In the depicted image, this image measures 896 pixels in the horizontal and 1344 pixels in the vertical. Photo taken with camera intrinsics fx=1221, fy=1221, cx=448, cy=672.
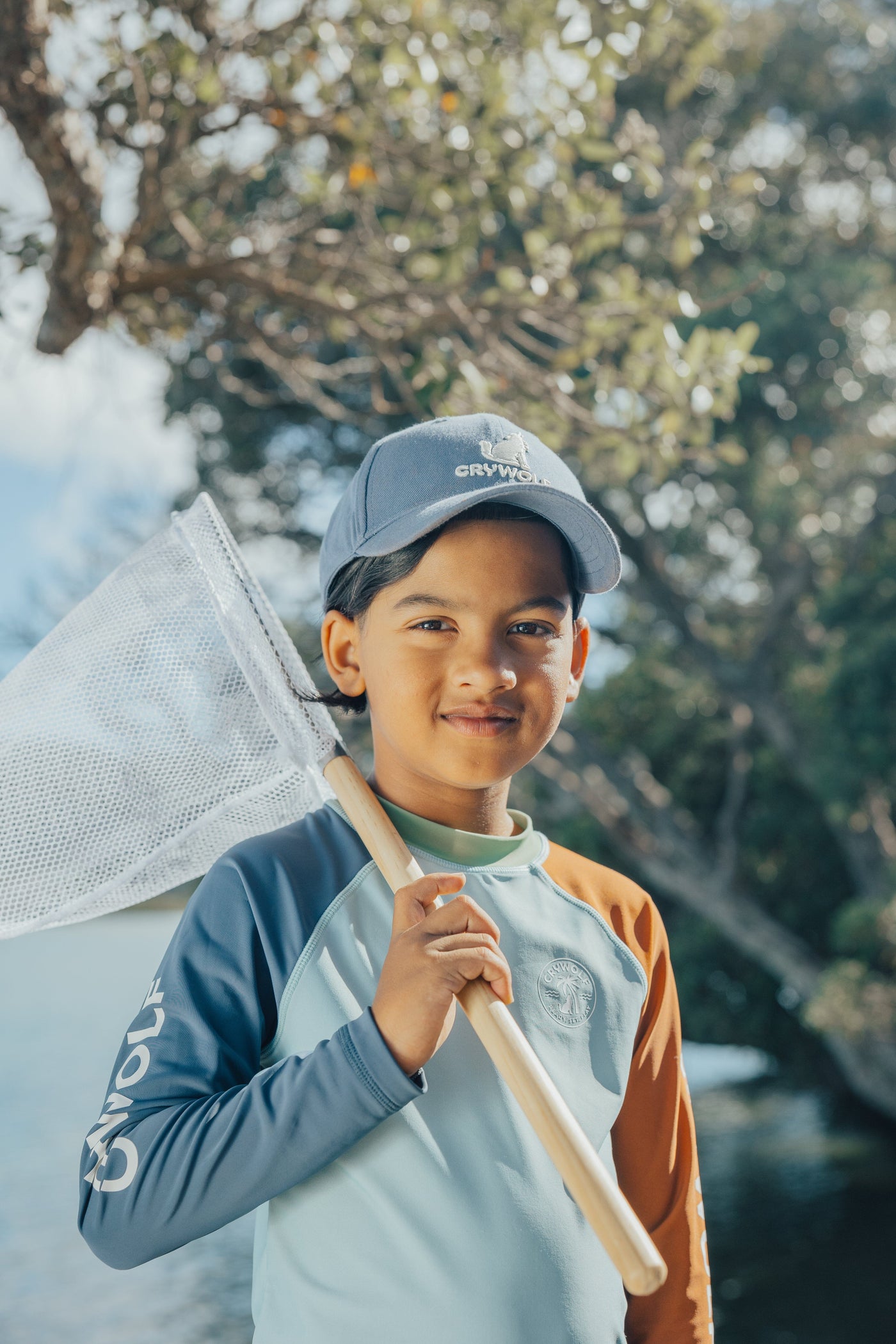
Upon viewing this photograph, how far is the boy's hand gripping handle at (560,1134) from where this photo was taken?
102cm

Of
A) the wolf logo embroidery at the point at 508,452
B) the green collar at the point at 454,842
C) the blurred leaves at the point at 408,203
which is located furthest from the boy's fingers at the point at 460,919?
the blurred leaves at the point at 408,203

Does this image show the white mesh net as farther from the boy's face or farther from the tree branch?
the tree branch

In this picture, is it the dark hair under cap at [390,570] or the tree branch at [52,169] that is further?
the tree branch at [52,169]

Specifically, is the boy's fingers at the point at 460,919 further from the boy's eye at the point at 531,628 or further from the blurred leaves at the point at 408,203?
the blurred leaves at the point at 408,203

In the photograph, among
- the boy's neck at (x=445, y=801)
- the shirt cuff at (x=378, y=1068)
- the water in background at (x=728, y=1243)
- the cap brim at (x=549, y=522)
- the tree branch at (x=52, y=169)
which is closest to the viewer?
the shirt cuff at (x=378, y=1068)

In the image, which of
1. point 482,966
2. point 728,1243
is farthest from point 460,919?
point 728,1243

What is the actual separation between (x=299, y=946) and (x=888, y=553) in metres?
9.67

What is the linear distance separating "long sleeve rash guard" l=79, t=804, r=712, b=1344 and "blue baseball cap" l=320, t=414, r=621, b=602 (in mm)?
343

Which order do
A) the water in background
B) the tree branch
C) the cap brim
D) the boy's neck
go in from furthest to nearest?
1. the water in background
2. the tree branch
3. the boy's neck
4. the cap brim

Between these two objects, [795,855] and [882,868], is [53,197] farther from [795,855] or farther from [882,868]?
[795,855]

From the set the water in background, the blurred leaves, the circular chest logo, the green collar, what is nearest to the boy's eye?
the green collar

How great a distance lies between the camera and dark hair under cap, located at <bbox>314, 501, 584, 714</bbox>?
1.38m

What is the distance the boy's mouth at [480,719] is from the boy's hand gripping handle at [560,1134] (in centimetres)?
16

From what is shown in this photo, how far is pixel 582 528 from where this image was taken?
144 cm
